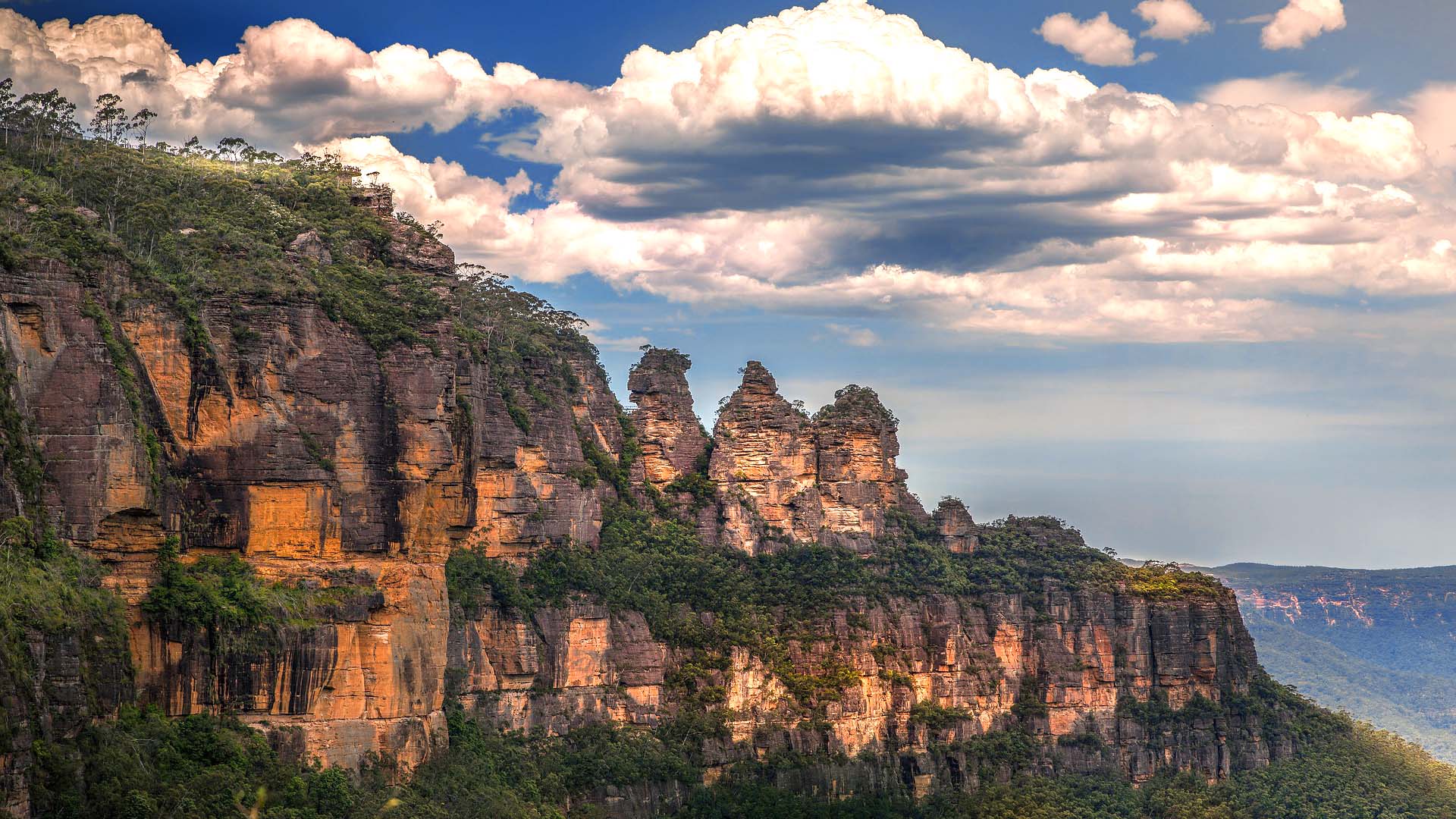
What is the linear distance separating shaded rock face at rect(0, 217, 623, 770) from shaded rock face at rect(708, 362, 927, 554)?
30.3 meters

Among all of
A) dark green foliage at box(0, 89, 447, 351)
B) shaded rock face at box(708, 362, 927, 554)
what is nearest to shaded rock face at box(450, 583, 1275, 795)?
shaded rock face at box(708, 362, 927, 554)

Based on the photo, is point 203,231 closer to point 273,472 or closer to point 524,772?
point 273,472

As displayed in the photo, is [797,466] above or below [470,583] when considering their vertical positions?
above

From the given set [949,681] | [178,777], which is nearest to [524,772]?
[178,777]

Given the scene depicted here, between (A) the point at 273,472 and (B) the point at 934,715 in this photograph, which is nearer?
(A) the point at 273,472

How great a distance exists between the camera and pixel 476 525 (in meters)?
80.2

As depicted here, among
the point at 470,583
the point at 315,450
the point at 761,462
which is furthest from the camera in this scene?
the point at 761,462

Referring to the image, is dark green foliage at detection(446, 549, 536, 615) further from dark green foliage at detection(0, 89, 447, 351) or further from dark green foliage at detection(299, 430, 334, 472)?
dark green foliage at detection(299, 430, 334, 472)

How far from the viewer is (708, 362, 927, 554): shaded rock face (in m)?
98.9

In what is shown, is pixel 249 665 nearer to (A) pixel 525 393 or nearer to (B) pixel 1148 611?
(A) pixel 525 393

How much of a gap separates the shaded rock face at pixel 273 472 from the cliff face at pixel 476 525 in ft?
0.28

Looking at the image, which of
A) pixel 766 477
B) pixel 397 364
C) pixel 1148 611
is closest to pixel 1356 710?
pixel 1148 611

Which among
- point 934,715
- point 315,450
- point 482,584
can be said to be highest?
point 315,450

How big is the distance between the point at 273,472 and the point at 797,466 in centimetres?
4331
